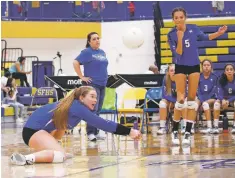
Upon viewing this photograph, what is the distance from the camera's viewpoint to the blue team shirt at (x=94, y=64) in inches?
326

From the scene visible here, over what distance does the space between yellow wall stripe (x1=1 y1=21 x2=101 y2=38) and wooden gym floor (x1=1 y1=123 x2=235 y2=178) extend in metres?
12.7

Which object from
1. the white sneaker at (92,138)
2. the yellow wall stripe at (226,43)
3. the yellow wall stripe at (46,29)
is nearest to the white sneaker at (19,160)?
the white sneaker at (92,138)

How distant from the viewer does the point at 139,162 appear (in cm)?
545

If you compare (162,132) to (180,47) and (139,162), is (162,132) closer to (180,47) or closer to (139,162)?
(180,47)

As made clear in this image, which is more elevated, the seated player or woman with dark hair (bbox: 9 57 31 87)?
woman with dark hair (bbox: 9 57 31 87)

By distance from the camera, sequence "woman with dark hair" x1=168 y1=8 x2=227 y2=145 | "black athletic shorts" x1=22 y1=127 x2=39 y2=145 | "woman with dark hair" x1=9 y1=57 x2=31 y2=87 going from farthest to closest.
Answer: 1. "woman with dark hair" x1=9 y1=57 x2=31 y2=87
2. "woman with dark hair" x1=168 y1=8 x2=227 y2=145
3. "black athletic shorts" x1=22 y1=127 x2=39 y2=145

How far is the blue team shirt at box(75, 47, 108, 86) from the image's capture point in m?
8.29

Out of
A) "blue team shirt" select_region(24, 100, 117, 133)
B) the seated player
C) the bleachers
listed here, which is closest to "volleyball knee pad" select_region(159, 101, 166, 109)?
the seated player

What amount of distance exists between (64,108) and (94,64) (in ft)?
9.29

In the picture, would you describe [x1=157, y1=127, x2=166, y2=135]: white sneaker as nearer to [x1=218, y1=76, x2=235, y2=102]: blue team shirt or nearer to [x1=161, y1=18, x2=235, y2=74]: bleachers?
[x1=218, y1=76, x2=235, y2=102]: blue team shirt

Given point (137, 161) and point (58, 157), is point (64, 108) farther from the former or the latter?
point (137, 161)

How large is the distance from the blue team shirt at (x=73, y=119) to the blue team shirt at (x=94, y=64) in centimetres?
260

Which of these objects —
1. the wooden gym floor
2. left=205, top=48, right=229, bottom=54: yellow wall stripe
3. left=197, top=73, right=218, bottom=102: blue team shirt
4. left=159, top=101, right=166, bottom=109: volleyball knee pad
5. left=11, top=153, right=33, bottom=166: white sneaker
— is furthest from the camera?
left=205, top=48, right=229, bottom=54: yellow wall stripe

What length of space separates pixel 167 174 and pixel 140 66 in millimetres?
14378
